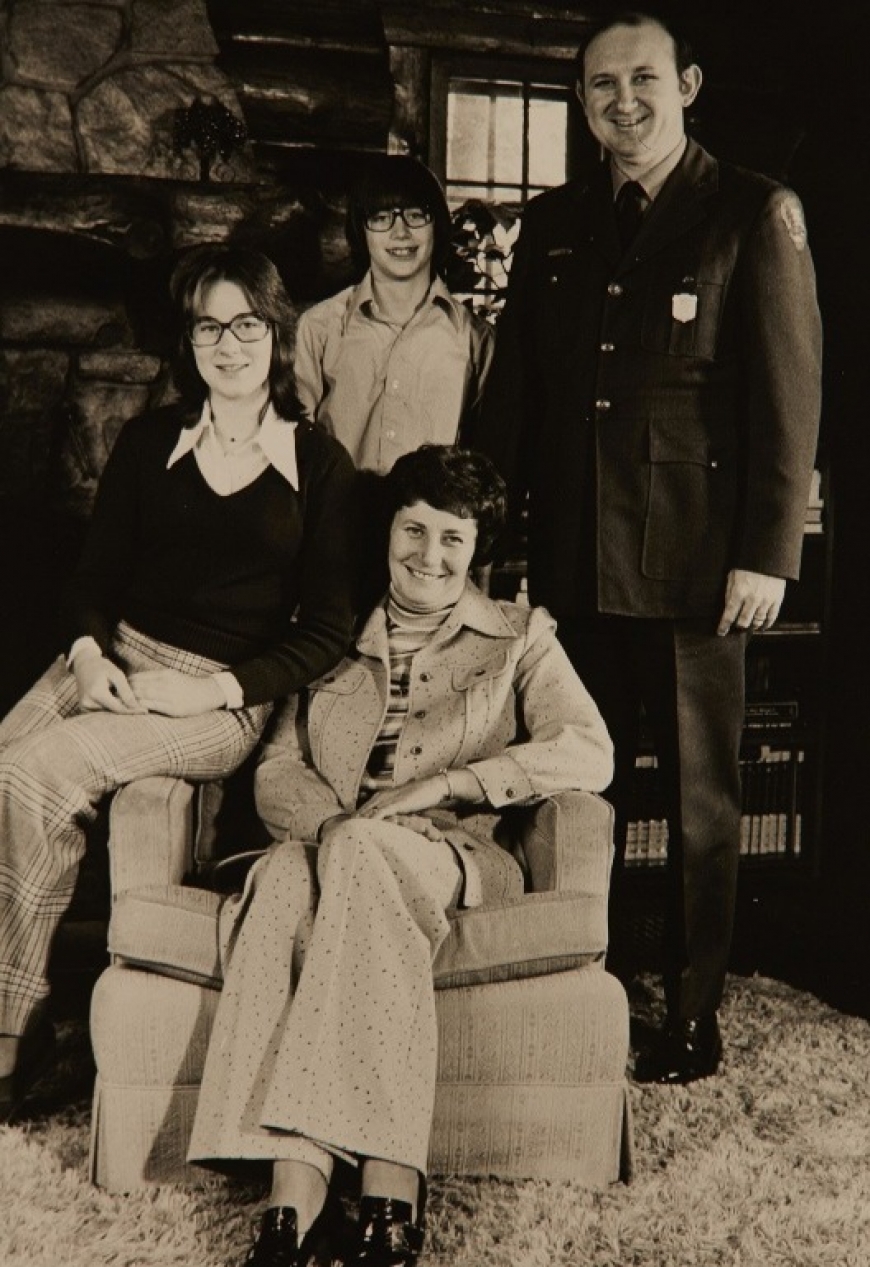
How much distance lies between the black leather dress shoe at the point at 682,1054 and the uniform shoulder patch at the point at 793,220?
1.45m

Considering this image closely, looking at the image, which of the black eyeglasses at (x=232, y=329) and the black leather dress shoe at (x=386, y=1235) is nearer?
the black leather dress shoe at (x=386, y=1235)

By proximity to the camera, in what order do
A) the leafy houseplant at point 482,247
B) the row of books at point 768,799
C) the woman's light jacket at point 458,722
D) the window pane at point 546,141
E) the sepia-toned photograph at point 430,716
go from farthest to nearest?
the window pane at point 546,141 < the row of books at point 768,799 < the leafy houseplant at point 482,247 < the woman's light jacket at point 458,722 < the sepia-toned photograph at point 430,716

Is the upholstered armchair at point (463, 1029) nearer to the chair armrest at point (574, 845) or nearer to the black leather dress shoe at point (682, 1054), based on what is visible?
the chair armrest at point (574, 845)

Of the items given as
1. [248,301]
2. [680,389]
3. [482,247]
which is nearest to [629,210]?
[680,389]

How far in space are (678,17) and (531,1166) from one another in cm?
306

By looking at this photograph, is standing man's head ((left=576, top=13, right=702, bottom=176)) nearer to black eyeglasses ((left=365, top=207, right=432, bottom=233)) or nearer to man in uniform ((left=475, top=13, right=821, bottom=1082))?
man in uniform ((left=475, top=13, right=821, bottom=1082))

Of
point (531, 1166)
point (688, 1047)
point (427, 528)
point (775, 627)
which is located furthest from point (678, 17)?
point (531, 1166)

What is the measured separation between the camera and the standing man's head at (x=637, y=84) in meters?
2.39

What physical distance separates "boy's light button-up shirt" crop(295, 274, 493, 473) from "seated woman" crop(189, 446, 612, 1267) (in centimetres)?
35

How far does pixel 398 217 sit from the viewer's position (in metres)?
2.69

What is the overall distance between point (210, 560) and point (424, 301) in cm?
75

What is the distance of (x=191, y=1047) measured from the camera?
2051 mm

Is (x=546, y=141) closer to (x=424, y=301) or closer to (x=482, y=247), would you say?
(x=482, y=247)

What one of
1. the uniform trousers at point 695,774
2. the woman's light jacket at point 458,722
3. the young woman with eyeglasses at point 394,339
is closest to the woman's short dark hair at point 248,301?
the young woman with eyeglasses at point 394,339
